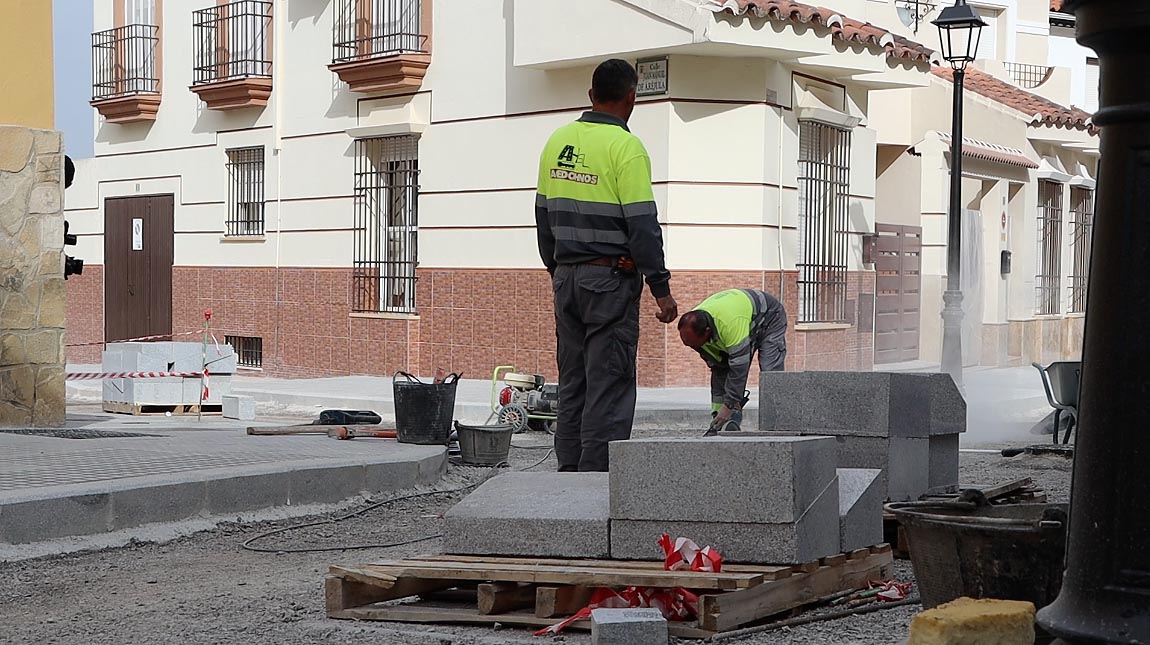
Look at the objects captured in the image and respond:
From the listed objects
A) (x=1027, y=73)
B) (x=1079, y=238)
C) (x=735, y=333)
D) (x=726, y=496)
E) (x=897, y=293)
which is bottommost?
(x=726, y=496)

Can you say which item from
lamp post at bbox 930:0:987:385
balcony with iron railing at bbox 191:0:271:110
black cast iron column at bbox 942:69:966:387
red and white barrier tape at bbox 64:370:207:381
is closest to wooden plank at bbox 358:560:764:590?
lamp post at bbox 930:0:987:385

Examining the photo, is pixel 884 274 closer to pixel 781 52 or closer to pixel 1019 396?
pixel 1019 396

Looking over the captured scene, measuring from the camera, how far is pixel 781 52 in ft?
54.6

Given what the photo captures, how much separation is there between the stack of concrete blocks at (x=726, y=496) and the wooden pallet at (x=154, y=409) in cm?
1191

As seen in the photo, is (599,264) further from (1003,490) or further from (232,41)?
(232,41)

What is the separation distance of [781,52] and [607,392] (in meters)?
10.2

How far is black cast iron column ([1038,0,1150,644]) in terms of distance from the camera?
334cm

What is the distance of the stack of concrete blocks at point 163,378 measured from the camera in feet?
54.1

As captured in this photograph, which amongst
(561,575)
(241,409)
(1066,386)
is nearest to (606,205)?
(561,575)

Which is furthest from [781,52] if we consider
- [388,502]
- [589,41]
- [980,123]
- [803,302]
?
[388,502]

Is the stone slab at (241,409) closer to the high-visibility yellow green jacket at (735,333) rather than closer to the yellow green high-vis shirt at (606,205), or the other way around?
the high-visibility yellow green jacket at (735,333)

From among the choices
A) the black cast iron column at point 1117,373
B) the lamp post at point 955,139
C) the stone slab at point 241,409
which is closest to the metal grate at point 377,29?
the stone slab at point 241,409

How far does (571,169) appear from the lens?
24.5 feet

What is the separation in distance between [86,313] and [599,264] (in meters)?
19.5
